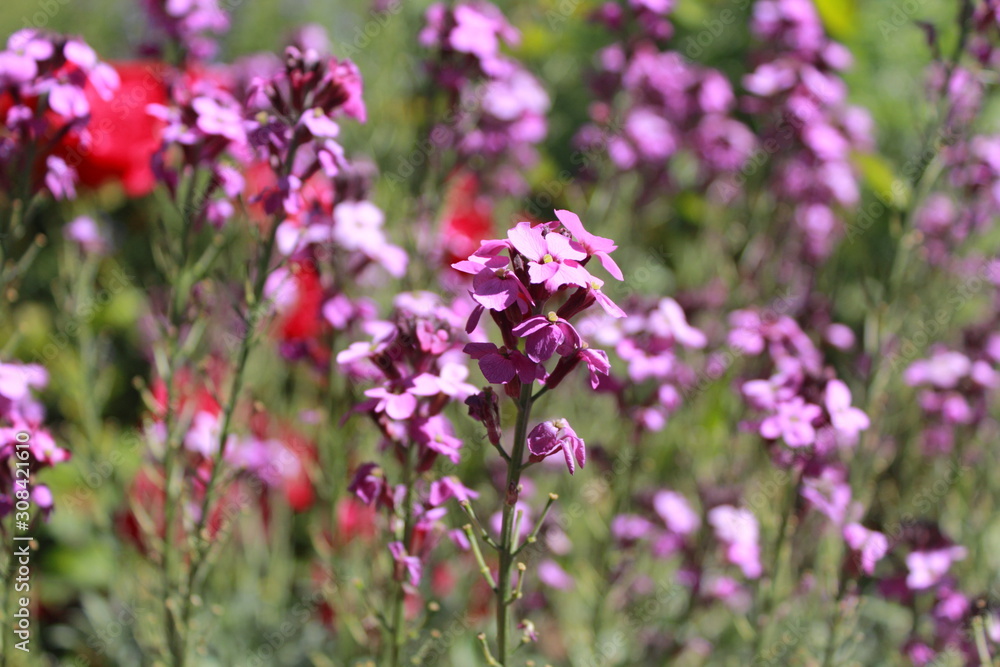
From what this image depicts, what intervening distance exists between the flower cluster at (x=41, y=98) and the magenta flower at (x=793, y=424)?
1.82 metres

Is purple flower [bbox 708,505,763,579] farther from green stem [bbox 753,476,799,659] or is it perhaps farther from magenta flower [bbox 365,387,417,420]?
magenta flower [bbox 365,387,417,420]

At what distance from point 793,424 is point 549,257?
1.00m

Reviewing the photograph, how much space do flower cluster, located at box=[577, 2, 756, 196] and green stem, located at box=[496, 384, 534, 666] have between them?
2.00 m

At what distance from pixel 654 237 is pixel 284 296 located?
337 cm

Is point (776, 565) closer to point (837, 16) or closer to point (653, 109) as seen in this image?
point (653, 109)

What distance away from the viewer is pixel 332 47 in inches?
184

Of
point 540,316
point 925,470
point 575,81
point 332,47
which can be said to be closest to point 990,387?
point 925,470

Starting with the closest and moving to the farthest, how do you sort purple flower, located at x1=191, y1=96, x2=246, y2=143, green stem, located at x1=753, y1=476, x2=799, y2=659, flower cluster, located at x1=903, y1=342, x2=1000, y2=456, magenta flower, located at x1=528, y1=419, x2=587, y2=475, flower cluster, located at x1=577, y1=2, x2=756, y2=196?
1. magenta flower, located at x1=528, y1=419, x2=587, y2=475
2. purple flower, located at x1=191, y1=96, x2=246, y2=143
3. green stem, located at x1=753, y1=476, x2=799, y2=659
4. flower cluster, located at x1=903, y1=342, x2=1000, y2=456
5. flower cluster, located at x1=577, y1=2, x2=756, y2=196

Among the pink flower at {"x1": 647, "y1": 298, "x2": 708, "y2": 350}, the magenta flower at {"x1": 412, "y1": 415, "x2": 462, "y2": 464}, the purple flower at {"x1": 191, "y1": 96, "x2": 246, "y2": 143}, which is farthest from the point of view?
the pink flower at {"x1": 647, "y1": 298, "x2": 708, "y2": 350}

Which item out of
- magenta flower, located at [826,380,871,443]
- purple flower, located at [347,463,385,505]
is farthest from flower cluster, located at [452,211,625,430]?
magenta flower, located at [826,380,871,443]

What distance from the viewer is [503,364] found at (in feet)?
4.24

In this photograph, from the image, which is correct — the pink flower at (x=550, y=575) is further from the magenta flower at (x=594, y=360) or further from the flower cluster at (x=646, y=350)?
the magenta flower at (x=594, y=360)

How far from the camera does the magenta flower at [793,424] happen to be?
1.97 metres

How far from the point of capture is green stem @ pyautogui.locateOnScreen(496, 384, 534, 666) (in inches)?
54.7
